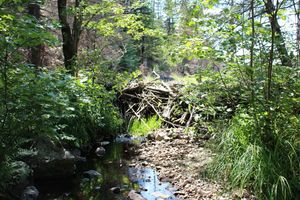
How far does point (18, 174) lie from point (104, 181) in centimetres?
134

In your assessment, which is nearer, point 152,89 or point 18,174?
point 18,174

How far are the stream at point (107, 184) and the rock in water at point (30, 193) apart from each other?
0.29 feet

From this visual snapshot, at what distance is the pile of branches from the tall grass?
3889 mm

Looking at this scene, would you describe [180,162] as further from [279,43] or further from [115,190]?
[279,43]

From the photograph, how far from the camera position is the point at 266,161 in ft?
9.68

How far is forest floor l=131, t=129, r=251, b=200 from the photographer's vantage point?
11.5ft

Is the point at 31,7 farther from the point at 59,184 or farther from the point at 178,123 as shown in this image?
the point at 59,184

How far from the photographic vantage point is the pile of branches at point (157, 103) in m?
7.74

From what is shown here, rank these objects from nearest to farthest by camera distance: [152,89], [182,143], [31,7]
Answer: [182,143] → [152,89] → [31,7]

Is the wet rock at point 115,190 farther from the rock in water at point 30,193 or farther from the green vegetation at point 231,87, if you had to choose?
the green vegetation at point 231,87

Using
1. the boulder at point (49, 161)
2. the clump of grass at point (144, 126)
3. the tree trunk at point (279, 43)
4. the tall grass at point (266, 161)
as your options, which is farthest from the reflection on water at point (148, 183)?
the clump of grass at point (144, 126)

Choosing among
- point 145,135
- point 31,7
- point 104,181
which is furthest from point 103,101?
point 31,7

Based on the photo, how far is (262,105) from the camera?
10.3ft

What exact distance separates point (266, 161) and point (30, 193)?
2772 millimetres
